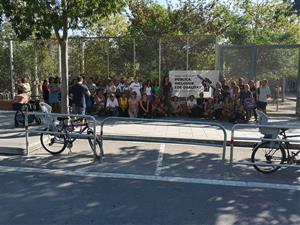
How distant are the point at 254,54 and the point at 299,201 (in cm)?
1037

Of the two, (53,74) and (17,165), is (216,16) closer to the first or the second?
(53,74)

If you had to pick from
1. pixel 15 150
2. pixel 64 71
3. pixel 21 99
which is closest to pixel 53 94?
pixel 21 99

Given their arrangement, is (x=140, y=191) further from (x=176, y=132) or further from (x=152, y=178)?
(x=176, y=132)

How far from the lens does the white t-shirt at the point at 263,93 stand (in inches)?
540

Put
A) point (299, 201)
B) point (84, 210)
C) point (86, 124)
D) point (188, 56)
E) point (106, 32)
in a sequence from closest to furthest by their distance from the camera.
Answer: point (84, 210)
point (299, 201)
point (86, 124)
point (188, 56)
point (106, 32)

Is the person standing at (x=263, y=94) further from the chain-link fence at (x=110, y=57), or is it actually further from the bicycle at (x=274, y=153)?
the bicycle at (x=274, y=153)

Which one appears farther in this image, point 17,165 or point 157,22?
point 157,22

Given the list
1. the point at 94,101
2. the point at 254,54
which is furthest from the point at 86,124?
the point at 254,54

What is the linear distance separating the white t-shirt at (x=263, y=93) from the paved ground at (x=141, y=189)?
5.20 meters

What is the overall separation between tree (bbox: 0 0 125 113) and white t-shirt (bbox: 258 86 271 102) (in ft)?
19.6

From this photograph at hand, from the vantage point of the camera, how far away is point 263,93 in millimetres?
13789

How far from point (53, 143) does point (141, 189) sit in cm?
328

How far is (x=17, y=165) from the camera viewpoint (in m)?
Result: 7.57

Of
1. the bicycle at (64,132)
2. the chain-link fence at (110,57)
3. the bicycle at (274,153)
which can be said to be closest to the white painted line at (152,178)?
the bicycle at (274,153)
